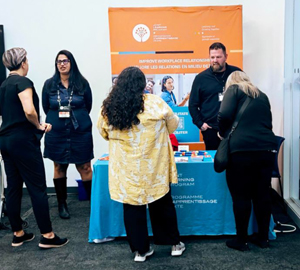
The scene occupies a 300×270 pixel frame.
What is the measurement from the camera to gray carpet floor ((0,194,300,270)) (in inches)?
97.7

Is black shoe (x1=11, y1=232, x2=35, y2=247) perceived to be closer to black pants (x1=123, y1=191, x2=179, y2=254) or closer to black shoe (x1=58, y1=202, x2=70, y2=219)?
black shoe (x1=58, y1=202, x2=70, y2=219)

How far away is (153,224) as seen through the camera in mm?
2658

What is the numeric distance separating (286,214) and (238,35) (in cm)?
195

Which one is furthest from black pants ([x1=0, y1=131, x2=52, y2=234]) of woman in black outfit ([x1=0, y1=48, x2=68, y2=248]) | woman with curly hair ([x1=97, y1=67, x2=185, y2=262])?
woman with curly hair ([x1=97, y1=67, x2=185, y2=262])

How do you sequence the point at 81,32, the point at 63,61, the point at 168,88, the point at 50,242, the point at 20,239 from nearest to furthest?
the point at 50,242 → the point at 20,239 → the point at 63,61 → the point at 168,88 → the point at 81,32

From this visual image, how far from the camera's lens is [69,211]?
151 inches

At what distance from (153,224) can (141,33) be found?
2.24m

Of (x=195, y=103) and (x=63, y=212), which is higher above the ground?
(x=195, y=103)

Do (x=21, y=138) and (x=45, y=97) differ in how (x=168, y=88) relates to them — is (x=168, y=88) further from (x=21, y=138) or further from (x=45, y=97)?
(x=21, y=138)

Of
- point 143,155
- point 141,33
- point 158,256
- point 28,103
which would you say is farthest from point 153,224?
point 141,33

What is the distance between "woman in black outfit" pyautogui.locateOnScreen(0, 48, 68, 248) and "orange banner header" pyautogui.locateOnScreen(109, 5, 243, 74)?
1.58m

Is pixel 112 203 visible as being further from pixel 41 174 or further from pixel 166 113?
pixel 166 113

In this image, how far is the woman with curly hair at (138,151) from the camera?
7.61 feet

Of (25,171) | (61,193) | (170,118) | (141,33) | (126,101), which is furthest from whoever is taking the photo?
(141,33)
